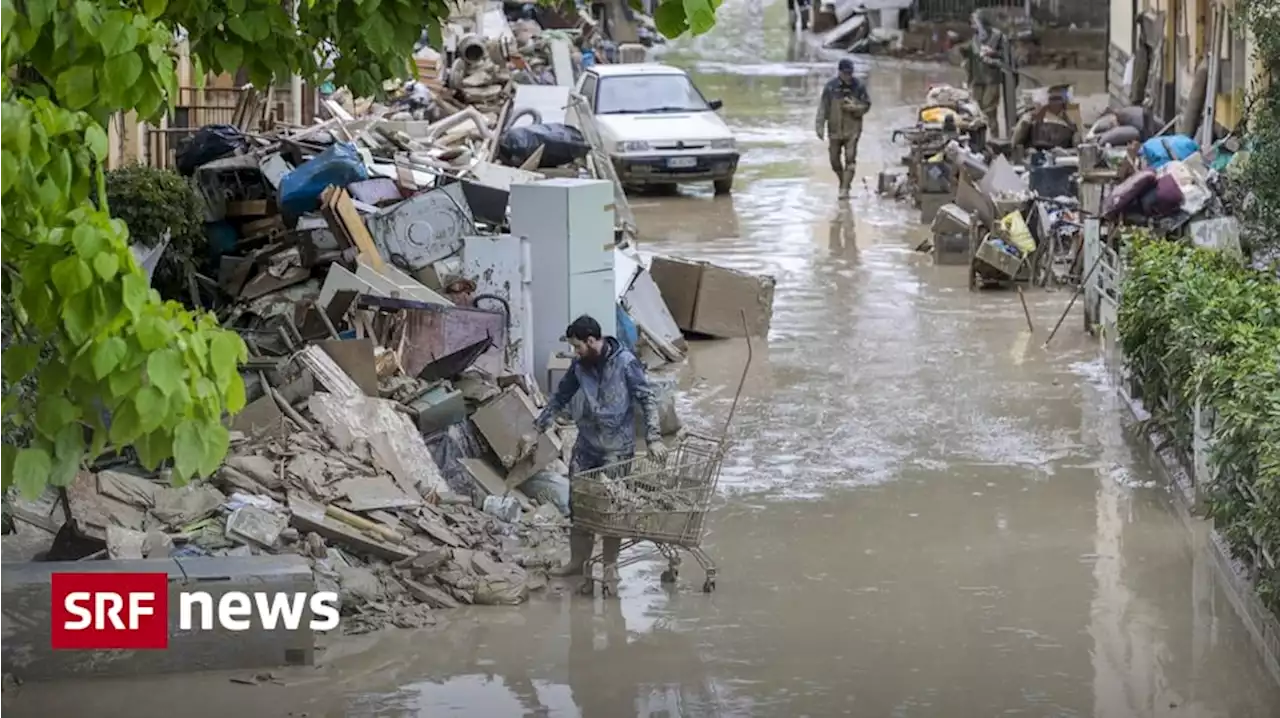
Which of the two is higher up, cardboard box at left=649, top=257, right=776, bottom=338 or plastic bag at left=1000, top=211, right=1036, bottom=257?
plastic bag at left=1000, top=211, right=1036, bottom=257

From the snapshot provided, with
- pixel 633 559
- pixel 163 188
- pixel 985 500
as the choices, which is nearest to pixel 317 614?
pixel 633 559

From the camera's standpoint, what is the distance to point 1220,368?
10680 millimetres

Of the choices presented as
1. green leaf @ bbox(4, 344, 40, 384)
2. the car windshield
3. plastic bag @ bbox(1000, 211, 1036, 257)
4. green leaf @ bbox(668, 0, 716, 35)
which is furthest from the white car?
green leaf @ bbox(4, 344, 40, 384)

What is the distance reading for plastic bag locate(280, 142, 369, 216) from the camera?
15.7 metres

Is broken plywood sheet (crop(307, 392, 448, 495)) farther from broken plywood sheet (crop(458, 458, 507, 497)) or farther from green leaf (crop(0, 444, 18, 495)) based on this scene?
green leaf (crop(0, 444, 18, 495))

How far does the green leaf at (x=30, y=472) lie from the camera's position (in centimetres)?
500

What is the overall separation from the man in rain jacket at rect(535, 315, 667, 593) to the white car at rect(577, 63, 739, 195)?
49.3 feet

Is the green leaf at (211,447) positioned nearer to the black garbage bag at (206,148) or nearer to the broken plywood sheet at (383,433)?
the broken plywood sheet at (383,433)

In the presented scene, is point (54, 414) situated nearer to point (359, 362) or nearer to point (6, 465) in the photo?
point (6, 465)

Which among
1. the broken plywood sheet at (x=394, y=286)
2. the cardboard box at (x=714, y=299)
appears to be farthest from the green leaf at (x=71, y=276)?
the cardboard box at (x=714, y=299)

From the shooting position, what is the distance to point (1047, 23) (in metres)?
40.9

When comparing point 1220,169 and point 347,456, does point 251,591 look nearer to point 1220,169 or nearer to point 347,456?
point 347,456

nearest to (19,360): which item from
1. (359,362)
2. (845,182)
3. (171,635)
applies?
(171,635)

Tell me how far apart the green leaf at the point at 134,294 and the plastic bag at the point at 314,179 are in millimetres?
10848
